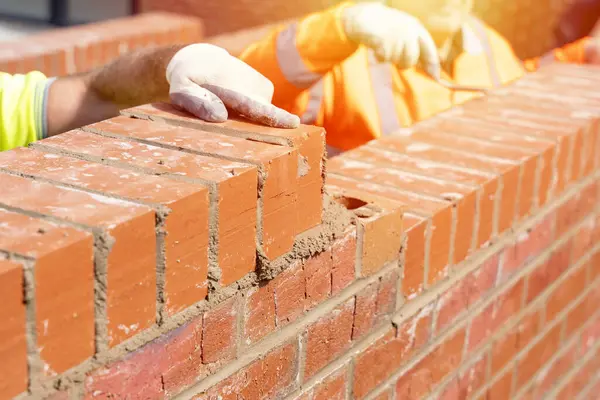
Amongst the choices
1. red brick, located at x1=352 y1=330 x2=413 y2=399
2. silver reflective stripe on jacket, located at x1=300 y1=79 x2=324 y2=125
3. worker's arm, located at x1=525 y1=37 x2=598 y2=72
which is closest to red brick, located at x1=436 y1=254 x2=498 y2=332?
red brick, located at x1=352 y1=330 x2=413 y2=399

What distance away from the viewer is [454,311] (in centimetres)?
172

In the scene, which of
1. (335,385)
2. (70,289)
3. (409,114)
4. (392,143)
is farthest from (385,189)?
(409,114)

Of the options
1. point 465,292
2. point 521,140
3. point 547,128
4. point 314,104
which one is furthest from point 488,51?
point 465,292

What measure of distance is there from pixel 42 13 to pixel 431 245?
6419 millimetres

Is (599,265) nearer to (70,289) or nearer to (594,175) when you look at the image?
(594,175)

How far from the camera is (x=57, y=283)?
2.92 feet

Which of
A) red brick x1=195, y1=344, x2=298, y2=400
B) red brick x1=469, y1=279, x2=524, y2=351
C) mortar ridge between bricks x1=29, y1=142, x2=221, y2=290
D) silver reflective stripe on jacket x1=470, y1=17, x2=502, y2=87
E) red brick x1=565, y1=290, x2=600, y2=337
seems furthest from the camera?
silver reflective stripe on jacket x1=470, y1=17, x2=502, y2=87

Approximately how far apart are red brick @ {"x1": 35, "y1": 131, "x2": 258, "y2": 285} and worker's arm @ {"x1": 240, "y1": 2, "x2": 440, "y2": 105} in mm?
965

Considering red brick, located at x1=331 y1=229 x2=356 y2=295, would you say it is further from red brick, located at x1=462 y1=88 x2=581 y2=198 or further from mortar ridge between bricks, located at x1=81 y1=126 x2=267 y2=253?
red brick, located at x1=462 y1=88 x2=581 y2=198

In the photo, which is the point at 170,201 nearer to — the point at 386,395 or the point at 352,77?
the point at 386,395

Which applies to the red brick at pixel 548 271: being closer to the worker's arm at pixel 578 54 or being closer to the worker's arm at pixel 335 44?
A: the worker's arm at pixel 335 44

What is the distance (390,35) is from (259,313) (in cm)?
100

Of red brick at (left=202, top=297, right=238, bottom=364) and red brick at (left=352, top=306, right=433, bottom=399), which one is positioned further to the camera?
red brick at (left=352, top=306, right=433, bottom=399)

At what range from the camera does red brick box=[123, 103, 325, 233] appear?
124 cm
